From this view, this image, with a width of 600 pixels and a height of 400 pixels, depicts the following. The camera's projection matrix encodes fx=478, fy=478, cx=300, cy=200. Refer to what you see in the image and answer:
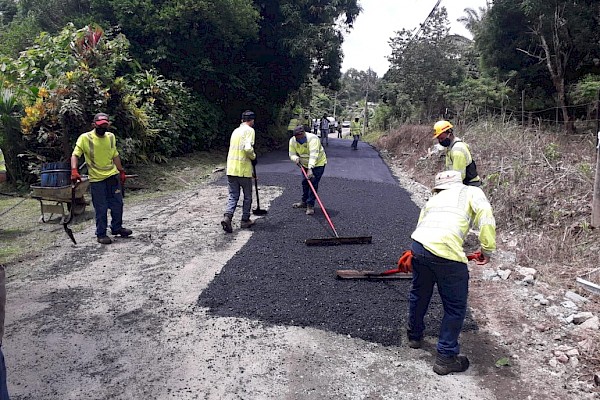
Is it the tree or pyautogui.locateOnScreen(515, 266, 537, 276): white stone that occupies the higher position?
the tree

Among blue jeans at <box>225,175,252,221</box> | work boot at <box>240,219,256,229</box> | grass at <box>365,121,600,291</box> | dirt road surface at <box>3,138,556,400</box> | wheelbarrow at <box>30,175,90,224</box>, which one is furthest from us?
wheelbarrow at <box>30,175,90,224</box>

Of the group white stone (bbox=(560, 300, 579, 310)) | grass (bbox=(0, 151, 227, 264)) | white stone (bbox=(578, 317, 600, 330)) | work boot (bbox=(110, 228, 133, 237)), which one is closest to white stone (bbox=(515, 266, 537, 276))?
white stone (bbox=(560, 300, 579, 310))

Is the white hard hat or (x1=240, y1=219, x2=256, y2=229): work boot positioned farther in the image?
(x1=240, y1=219, x2=256, y2=229): work boot

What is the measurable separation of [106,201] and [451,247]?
414 centimetres

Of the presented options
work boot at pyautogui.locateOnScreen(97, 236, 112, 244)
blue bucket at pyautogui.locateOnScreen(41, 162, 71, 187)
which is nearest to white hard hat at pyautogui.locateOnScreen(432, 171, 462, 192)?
work boot at pyautogui.locateOnScreen(97, 236, 112, 244)

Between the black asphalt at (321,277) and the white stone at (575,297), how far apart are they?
1.06m

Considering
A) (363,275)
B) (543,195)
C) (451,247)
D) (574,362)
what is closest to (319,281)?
(363,275)

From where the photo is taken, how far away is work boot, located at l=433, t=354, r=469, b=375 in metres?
2.92

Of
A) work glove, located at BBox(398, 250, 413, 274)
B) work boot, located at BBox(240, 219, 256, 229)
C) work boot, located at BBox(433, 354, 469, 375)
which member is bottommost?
work boot, located at BBox(433, 354, 469, 375)

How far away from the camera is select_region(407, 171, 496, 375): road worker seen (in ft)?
9.34

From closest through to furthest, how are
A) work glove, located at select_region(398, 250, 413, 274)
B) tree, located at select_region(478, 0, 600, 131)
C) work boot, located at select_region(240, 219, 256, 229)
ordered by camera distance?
work glove, located at select_region(398, 250, 413, 274) → work boot, located at select_region(240, 219, 256, 229) → tree, located at select_region(478, 0, 600, 131)

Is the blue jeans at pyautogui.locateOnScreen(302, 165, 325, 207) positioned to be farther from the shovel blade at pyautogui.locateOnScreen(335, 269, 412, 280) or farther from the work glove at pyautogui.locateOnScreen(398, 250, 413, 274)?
the work glove at pyautogui.locateOnScreen(398, 250, 413, 274)

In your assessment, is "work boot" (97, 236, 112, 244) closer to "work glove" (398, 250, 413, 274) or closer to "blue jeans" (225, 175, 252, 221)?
"blue jeans" (225, 175, 252, 221)

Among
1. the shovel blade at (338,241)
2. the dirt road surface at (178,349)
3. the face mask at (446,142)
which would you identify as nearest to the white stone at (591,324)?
the dirt road surface at (178,349)
